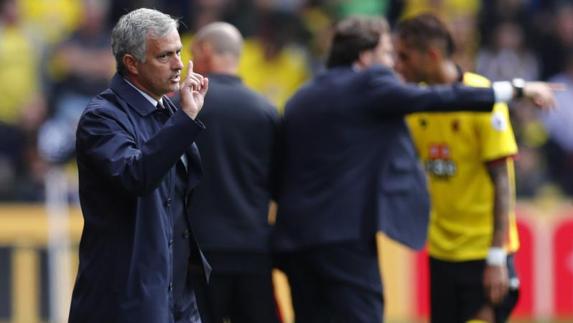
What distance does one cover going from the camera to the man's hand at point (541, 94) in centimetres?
720

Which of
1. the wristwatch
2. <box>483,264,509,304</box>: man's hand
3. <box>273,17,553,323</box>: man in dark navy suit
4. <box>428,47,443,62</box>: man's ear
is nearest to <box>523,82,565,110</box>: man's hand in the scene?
the wristwatch

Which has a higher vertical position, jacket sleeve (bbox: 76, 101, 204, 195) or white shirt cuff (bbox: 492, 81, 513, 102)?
white shirt cuff (bbox: 492, 81, 513, 102)

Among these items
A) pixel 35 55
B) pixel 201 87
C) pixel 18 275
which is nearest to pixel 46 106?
pixel 35 55

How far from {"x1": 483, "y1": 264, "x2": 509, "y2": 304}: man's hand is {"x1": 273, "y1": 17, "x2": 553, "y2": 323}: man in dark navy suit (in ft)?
1.43

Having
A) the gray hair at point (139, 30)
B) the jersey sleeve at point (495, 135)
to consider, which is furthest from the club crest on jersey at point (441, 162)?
the gray hair at point (139, 30)

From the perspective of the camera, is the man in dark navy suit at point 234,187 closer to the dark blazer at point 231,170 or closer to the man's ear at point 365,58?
the dark blazer at point 231,170

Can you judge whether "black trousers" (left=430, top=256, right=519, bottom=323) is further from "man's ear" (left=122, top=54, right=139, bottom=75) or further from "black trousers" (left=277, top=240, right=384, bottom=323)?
"man's ear" (left=122, top=54, right=139, bottom=75)

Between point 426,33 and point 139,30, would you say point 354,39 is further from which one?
point 139,30

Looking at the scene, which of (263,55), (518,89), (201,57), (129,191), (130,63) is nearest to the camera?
(129,191)

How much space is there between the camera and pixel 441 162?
817 centimetres

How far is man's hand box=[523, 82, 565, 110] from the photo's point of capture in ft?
23.6

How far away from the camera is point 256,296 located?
8.14m

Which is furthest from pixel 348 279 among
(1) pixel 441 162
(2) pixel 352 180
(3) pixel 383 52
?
(3) pixel 383 52

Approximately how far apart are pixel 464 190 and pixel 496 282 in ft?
1.86
